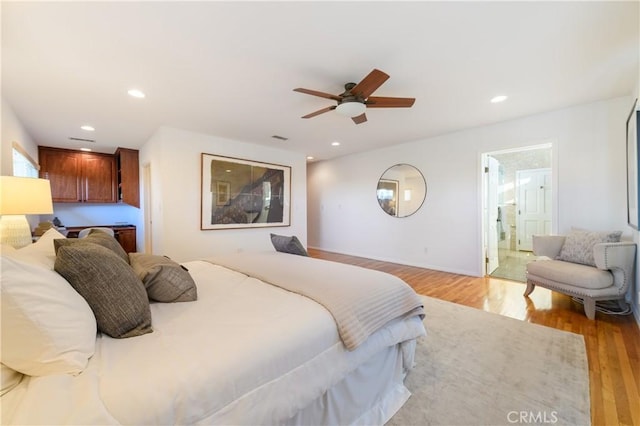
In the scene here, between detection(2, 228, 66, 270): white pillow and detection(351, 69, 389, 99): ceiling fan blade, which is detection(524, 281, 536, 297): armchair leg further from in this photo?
detection(2, 228, 66, 270): white pillow

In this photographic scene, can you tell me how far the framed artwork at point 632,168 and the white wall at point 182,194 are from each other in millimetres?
4952

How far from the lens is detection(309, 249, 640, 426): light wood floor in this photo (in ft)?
5.10

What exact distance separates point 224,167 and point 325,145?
196 centimetres

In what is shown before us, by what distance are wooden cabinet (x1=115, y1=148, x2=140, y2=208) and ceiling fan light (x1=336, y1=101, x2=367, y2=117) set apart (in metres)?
4.79

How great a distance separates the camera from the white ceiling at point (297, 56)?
1.70 m

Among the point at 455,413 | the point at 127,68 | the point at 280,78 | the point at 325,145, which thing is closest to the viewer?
the point at 455,413

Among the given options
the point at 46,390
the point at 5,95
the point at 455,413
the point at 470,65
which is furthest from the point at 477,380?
the point at 5,95

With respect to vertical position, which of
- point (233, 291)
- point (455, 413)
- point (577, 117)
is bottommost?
point (455, 413)

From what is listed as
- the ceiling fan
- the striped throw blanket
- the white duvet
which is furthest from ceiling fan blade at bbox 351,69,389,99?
the white duvet

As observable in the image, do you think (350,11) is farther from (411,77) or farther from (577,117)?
(577,117)

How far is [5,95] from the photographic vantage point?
276cm

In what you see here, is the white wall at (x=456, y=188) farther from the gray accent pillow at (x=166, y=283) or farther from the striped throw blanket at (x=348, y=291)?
the gray accent pillow at (x=166, y=283)

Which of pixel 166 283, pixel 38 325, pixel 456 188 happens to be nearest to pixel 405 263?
pixel 456 188

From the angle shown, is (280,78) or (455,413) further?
(280,78)
